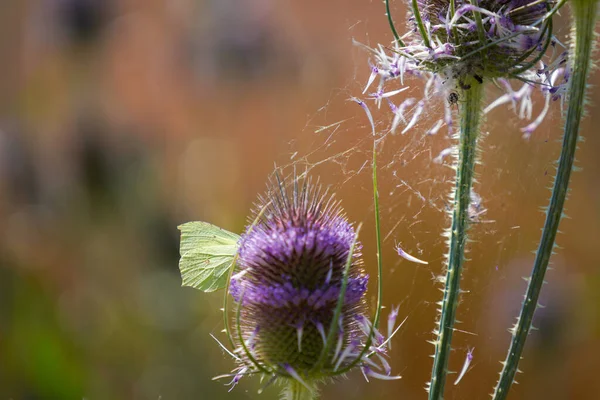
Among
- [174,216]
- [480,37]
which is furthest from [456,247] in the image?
[174,216]

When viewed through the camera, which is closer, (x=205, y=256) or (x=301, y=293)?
(x=301, y=293)

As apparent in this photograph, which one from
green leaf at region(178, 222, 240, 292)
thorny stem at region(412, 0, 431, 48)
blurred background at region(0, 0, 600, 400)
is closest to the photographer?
thorny stem at region(412, 0, 431, 48)

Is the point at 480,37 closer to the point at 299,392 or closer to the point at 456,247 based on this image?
the point at 456,247

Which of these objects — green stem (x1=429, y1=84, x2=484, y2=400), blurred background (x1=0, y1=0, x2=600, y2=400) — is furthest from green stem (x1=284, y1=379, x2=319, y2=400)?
blurred background (x1=0, y1=0, x2=600, y2=400)

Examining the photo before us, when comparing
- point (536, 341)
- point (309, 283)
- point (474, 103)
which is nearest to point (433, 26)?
point (474, 103)

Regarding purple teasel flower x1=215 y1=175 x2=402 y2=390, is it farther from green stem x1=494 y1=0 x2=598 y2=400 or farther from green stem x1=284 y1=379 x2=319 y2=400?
green stem x1=494 y1=0 x2=598 y2=400

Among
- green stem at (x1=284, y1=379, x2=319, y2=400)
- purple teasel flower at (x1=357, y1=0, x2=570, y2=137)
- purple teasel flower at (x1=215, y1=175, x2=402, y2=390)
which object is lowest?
green stem at (x1=284, y1=379, x2=319, y2=400)
